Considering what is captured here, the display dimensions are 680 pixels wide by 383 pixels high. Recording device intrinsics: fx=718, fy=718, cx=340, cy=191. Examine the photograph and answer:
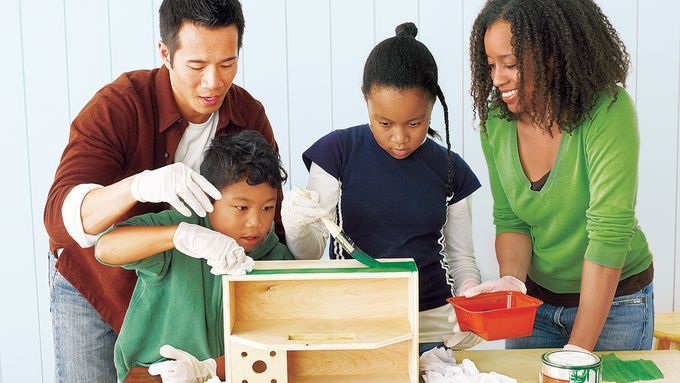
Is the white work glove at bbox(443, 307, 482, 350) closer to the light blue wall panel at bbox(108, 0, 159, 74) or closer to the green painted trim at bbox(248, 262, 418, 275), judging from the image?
the green painted trim at bbox(248, 262, 418, 275)

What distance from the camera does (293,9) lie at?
289 cm

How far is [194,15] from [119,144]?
0.34 metres

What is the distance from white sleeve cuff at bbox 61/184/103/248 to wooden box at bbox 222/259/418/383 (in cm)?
35

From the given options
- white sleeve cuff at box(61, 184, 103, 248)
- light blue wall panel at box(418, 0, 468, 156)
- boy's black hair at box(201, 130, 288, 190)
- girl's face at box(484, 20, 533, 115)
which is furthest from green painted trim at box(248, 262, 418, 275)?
light blue wall panel at box(418, 0, 468, 156)

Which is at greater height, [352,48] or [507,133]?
[352,48]

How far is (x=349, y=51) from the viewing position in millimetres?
2918

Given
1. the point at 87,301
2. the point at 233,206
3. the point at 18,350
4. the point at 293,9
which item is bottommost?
the point at 18,350

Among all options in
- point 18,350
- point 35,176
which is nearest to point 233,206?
point 35,176

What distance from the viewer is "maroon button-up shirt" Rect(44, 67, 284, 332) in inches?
64.1

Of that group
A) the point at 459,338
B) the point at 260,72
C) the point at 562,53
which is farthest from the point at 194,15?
the point at 260,72

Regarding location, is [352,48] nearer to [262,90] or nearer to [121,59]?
[262,90]

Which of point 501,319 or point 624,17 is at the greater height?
point 624,17

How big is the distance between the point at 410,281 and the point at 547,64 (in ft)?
2.04

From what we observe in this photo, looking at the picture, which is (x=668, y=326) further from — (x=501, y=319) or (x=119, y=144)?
(x=119, y=144)
